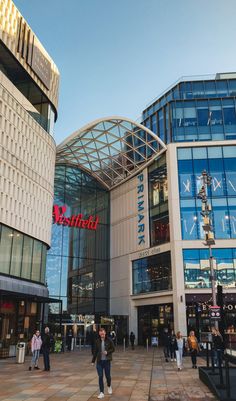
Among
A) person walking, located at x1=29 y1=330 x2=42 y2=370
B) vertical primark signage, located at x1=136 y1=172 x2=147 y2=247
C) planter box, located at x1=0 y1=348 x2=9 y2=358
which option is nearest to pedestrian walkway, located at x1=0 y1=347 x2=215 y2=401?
person walking, located at x1=29 y1=330 x2=42 y2=370

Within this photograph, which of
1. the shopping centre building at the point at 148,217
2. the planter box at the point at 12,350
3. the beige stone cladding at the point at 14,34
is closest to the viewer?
the planter box at the point at 12,350

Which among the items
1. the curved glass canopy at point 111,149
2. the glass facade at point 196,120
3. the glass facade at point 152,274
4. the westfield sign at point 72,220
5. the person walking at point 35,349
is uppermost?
the glass facade at point 196,120

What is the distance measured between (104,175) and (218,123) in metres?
15.5

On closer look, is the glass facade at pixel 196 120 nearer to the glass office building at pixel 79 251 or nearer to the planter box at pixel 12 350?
the glass office building at pixel 79 251

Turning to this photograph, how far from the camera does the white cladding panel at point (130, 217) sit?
39969 millimetres

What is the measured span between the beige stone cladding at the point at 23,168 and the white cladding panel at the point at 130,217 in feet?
38.2

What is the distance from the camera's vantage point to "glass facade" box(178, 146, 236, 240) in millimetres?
34684

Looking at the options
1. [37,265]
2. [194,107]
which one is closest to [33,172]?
[37,265]

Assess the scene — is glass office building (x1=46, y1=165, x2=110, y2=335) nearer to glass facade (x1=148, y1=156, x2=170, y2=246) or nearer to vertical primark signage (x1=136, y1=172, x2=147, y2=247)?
vertical primark signage (x1=136, y1=172, x2=147, y2=247)

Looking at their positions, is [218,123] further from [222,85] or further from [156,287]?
[156,287]

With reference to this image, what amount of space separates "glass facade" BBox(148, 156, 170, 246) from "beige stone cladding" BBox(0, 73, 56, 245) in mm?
11340

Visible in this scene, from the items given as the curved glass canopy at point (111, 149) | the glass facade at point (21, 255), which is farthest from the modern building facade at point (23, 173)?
the curved glass canopy at point (111, 149)

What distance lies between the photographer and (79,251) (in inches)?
1674

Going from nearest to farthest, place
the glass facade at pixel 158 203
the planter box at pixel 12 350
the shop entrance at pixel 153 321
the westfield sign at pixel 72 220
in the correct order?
the planter box at pixel 12 350 → the shop entrance at pixel 153 321 → the glass facade at pixel 158 203 → the westfield sign at pixel 72 220
